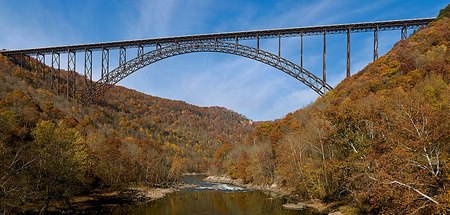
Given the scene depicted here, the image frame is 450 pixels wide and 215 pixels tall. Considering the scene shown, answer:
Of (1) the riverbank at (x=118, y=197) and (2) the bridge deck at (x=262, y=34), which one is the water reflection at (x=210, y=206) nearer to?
(1) the riverbank at (x=118, y=197)

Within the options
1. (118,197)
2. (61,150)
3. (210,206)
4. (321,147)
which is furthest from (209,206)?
(61,150)

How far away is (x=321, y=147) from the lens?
112ft

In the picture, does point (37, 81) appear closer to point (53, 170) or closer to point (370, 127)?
point (53, 170)

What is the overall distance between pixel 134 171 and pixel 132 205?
14178 mm

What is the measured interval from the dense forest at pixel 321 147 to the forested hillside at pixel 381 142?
0.09 meters

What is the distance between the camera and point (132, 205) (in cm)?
3716

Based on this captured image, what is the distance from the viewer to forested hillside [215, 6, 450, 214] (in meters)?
15.9

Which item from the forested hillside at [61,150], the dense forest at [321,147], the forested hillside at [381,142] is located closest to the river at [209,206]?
the dense forest at [321,147]

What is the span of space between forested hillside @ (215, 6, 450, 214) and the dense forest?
0.09 m

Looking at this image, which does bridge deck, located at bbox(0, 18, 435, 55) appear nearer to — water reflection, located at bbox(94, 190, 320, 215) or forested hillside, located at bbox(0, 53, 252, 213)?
forested hillside, located at bbox(0, 53, 252, 213)

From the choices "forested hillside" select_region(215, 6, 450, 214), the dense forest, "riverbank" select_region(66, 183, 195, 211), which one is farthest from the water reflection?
"forested hillside" select_region(215, 6, 450, 214)

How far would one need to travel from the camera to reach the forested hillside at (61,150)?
24719 mm

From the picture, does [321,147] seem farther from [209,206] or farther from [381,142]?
[381,142]

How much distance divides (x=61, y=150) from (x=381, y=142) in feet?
69.5
